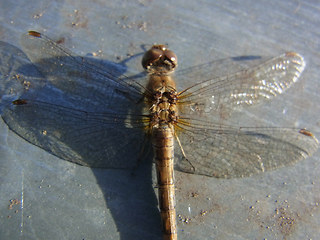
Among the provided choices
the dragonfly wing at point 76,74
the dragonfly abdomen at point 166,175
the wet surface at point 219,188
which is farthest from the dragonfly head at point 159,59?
the wet surface at point 219,188

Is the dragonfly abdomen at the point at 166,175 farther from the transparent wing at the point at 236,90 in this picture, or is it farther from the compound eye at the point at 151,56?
the compound eye at the point at 151,56

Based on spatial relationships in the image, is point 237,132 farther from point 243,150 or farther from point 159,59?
point 159,59

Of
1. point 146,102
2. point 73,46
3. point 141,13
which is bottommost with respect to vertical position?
point 146,102

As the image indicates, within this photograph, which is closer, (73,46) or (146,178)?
(146,178)

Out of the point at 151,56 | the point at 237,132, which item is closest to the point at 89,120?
the point at 151,56

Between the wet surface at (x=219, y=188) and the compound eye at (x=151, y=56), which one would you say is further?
the compound eye at (x=151, y=56)

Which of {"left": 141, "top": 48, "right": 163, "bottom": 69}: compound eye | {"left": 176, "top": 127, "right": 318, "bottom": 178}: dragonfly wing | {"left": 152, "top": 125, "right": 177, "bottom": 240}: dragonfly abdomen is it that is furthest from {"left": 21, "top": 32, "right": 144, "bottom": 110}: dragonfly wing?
{"left": 176, "top": 127, "right": 318, "bottom": 178}: dragonfly wing

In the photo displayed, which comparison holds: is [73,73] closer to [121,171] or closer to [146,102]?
[146,102]

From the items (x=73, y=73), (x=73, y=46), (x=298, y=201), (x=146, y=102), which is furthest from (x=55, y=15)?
(x=298, y=201)
